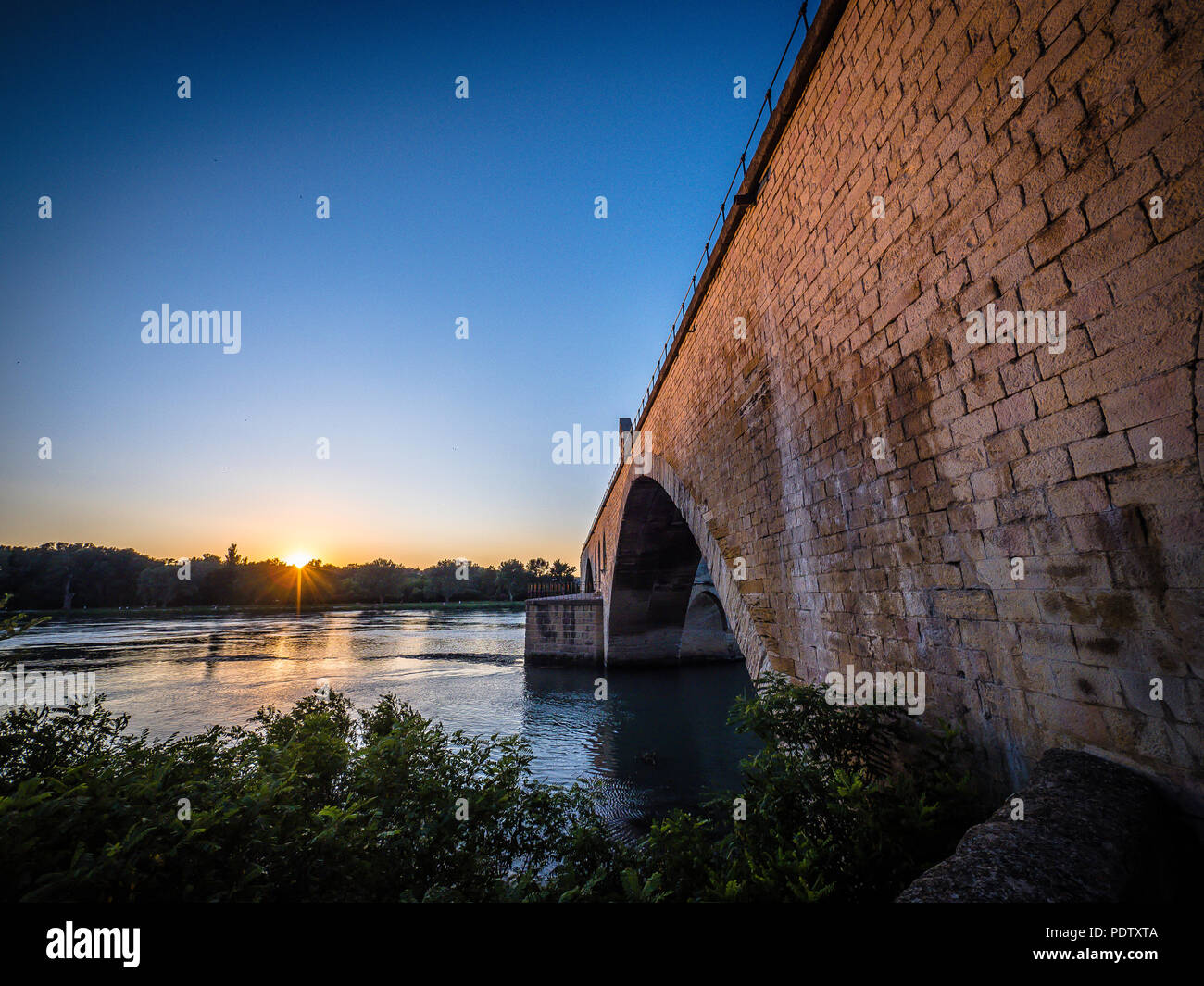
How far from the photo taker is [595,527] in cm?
3067

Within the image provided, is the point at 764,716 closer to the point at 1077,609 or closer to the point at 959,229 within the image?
the point at 1077,609

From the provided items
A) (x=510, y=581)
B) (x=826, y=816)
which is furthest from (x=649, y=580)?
(x=510, y=581)

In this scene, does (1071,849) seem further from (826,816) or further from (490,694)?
(490,694)

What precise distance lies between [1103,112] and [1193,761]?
2.93 meters

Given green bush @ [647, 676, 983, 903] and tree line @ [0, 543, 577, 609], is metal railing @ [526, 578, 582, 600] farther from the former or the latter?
green bush @ [647, 676, 983, 903]

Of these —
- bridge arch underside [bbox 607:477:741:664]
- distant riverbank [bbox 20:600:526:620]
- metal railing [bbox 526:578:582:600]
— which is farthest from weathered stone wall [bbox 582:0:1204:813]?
distant riverbank [bbox 20:600:526:620]

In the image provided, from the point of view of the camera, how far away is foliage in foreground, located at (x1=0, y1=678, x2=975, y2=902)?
7.44 feet

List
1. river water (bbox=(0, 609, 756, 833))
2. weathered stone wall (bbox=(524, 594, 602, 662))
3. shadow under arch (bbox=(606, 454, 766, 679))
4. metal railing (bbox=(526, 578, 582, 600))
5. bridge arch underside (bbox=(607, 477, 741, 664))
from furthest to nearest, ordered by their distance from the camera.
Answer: metal railing (bbox=(526, 578, 582, 600)) → weathered stone wall (bbox=(524, 594, 602, 662)) → bridge arch underside (bbox=(607, 477, 741, 664)) → shadow under arch (bbox=(606, 454, 766, 679)) → river water (bbox=(0, 609, 756, 833))

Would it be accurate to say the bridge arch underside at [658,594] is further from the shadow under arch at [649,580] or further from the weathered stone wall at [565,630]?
the weathered stone wall at [565,630]

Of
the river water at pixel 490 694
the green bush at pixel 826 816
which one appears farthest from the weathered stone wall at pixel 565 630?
the green bush at pixel 826 816

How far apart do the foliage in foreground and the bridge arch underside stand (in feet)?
42.8

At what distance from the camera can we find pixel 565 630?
21.5 m

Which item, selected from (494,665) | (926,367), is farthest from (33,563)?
(926,367)

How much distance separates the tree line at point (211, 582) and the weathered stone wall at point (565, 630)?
18889 mm
